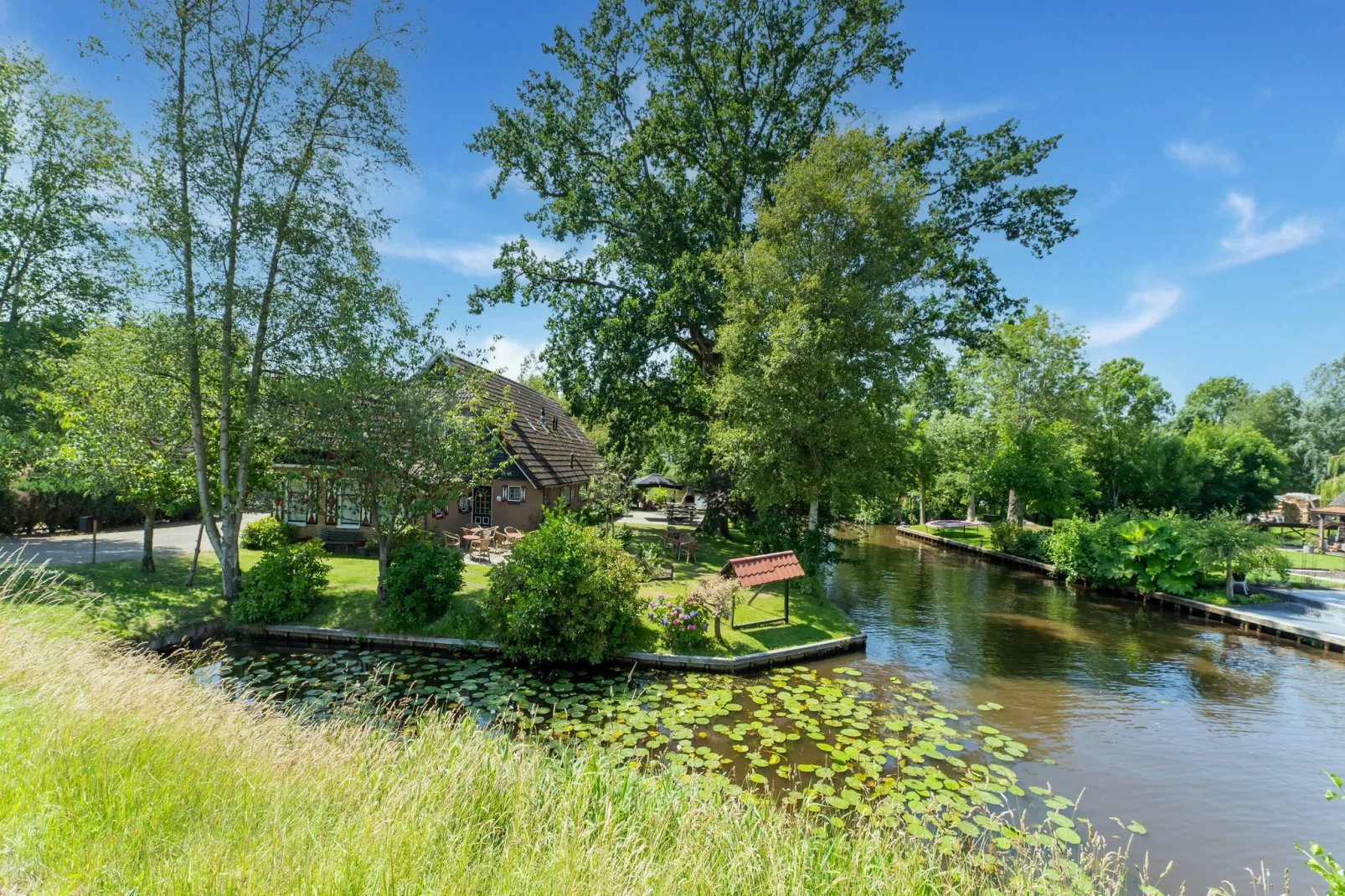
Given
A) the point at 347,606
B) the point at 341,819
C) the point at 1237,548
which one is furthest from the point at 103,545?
the point at 1237,548

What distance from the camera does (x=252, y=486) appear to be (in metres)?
15.3

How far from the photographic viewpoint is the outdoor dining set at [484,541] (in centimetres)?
1888

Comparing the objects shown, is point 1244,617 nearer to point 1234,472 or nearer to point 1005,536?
point 1005,536

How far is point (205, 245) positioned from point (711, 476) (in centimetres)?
1968

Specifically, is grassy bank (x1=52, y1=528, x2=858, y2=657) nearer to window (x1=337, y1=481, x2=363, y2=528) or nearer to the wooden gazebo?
window (x1=337, y1=481, x2=363, y2=528)

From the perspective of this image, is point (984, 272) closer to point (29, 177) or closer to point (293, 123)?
point (293, 123)

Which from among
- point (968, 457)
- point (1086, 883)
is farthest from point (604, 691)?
point (968, 457)

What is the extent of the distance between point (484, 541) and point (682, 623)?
345 inches

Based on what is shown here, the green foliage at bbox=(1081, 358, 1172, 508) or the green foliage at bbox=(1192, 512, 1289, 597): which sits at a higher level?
the green foliage at bbox=(1081, 358, 1172, 508)

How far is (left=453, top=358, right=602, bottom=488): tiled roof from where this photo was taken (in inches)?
862

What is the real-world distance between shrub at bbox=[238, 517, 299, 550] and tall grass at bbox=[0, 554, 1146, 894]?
13.9 metres

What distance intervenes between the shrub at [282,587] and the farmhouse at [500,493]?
4.89ft

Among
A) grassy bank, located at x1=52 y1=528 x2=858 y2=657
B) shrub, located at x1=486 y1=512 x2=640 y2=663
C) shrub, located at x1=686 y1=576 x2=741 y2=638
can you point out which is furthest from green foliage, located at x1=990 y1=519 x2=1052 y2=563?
shrub, located at x1=486 y1=512 x2=640 y2=663

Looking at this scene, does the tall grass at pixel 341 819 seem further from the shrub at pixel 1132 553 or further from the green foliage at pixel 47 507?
the shrub at pixel 1132 553
